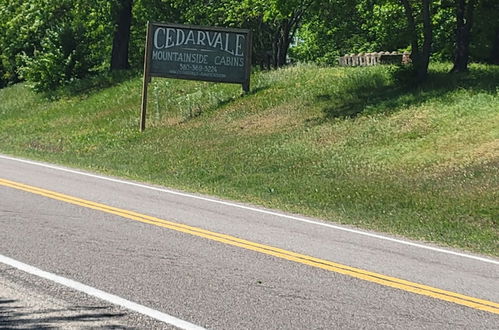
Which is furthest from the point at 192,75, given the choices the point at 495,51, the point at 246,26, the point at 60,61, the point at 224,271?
the point at 246,26

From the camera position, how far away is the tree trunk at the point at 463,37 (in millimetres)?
28562

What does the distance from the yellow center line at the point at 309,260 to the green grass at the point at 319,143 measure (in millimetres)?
3248

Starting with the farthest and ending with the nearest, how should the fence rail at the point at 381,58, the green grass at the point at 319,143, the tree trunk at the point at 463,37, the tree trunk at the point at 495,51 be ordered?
1. the fence rail at the point at 381,58
2. the tree trunk at the point at 495,51
3. the tree trunk at the point at 463,37
4. the green grass at the point at 319,143

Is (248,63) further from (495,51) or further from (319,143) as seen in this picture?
(495,51)

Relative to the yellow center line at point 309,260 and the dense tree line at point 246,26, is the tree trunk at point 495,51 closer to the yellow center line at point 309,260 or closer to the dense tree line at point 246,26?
the dense tree line at point 246,26

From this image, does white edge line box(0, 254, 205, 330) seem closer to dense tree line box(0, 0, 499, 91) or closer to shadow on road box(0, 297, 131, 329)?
shadow on road box(0, 297, 131, 329)

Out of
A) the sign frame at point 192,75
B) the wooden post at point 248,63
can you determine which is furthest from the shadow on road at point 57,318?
the wooden post at point 248,63

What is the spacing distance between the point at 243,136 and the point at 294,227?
555 inches

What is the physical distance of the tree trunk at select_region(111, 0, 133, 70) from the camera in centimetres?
4322

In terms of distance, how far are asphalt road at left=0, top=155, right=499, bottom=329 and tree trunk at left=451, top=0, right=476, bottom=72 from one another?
1612 centimetres

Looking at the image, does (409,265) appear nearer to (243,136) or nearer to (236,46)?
(243,136)

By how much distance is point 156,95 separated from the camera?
117 ft

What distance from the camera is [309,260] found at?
998 cm

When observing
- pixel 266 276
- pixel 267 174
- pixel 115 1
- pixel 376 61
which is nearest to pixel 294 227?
pixel 266 276
